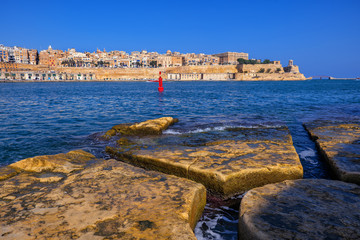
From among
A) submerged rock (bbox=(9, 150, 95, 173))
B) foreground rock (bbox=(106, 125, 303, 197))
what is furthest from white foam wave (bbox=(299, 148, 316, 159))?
→ submerged rock (bbox=(9, 150, 95, 173))

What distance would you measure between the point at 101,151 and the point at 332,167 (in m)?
4.58

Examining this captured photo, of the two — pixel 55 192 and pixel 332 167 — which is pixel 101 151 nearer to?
pixel 55 192

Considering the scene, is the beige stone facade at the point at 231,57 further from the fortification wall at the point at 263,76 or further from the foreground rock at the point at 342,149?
the foreground rock at the point at 342,149

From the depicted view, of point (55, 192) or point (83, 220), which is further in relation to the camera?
point (55, 192)

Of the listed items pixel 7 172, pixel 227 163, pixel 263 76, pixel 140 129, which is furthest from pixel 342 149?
pixel 263 76

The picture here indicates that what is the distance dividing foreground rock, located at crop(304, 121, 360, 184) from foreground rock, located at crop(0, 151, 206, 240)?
215 centimetres

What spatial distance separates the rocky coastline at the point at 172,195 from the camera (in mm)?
1904

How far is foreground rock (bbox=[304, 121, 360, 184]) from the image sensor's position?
3.30 m

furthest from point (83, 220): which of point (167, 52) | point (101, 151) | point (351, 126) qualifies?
point (167, 52)

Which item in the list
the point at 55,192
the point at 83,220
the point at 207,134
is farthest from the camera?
the point at 207,134

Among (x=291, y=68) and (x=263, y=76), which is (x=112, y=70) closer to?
(x=263, y=76)

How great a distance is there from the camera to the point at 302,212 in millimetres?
2207

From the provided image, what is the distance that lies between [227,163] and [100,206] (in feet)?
6.34

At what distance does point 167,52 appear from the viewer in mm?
165375
